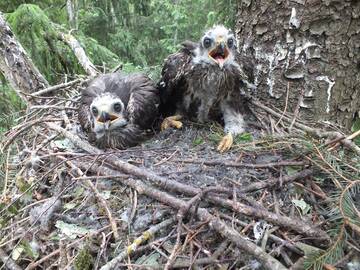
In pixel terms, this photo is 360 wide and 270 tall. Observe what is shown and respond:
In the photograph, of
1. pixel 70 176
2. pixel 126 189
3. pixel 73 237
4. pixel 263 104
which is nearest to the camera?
pixel 73 237

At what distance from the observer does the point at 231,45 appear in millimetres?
3473

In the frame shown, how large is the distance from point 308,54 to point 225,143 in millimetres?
990

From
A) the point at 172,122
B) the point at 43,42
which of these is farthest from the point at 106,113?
the point at 43,42

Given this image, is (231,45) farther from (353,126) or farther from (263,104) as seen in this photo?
(353,126)

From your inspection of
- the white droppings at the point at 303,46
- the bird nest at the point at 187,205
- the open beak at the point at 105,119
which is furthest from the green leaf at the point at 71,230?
the white droppings at the point at 303,46

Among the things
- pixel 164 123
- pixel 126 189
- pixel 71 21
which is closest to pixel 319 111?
pixel 164 123

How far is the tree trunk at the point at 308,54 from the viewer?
3.41 m

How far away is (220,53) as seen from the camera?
347 centimetres

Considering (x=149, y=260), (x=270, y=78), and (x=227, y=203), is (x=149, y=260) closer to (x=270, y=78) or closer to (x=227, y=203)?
(x=227, y=203)

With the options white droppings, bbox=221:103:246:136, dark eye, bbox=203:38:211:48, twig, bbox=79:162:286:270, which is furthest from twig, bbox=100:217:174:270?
dark eye, bbox=203:38:211:48

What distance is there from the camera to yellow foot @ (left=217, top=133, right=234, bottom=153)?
10.7ft

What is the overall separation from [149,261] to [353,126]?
2272 mm

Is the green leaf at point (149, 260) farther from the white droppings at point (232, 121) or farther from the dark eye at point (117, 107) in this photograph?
the dark eye at point (117, 107)

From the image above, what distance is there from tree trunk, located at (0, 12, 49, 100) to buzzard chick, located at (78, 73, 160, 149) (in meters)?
0.51
